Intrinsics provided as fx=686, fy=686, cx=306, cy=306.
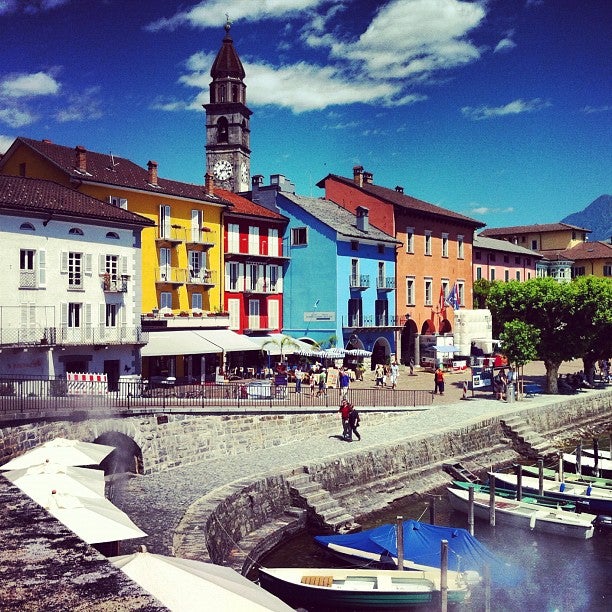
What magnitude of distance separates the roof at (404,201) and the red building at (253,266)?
10.6m

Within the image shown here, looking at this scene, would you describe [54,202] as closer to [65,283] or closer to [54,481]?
[65,283]

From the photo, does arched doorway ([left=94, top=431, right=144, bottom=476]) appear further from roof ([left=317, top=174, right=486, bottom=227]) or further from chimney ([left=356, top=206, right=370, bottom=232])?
roof ([left=317, top=174, right=486, bottom=227])

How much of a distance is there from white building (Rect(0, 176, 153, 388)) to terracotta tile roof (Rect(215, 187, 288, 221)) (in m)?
11.9

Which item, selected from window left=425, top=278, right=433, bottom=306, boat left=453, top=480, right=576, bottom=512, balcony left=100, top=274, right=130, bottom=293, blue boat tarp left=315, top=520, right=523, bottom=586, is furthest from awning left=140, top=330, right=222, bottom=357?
window left=425, top=278, right=433, bottom=306

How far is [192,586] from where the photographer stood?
7480mm

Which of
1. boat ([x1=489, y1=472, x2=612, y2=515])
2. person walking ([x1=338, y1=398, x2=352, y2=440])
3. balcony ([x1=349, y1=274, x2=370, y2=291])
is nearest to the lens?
boat ([x1=489, y1=472, x2=612, y2=515])

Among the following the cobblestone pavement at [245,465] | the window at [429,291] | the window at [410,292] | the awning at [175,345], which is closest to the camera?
the cobblestone pavement at [245,465]

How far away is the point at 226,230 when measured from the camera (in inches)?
1841

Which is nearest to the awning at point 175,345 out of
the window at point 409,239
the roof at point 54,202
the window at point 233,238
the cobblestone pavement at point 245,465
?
the roof at point 54,202

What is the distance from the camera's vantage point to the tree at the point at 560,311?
1649 inches

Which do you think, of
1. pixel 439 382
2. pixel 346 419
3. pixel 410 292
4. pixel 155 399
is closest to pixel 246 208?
pixel 410 292

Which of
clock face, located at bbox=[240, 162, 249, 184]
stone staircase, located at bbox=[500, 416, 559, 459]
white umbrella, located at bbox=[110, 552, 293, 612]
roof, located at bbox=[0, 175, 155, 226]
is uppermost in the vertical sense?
clock face, located at bbox=[240, 162, 249, 184]

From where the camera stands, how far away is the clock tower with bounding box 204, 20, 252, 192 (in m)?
81.1

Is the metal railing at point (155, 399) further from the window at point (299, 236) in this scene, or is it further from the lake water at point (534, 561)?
the window at point (299, 236)
